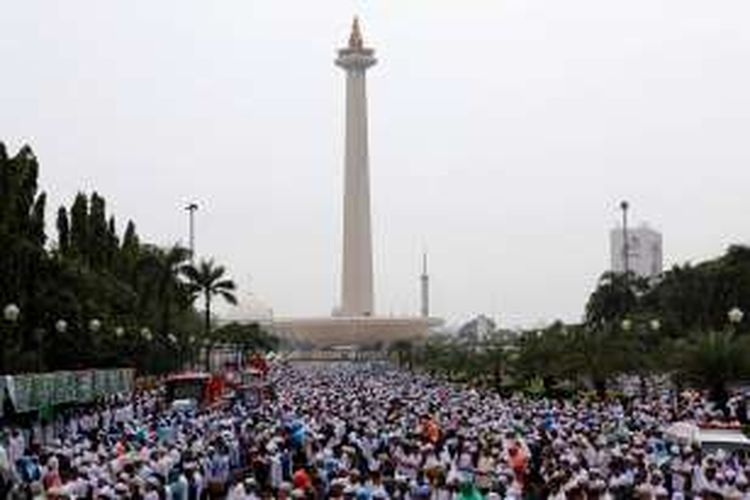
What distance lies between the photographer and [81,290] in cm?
4534

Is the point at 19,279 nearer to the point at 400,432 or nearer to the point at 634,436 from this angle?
the point at 400,432

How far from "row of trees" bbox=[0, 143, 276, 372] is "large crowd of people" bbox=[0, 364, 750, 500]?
12.9 ft

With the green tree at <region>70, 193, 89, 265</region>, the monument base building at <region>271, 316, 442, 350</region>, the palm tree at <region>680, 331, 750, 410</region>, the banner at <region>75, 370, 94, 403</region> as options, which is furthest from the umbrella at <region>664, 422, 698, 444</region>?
the monument base building at <region>271, 316, 442, 350</region>

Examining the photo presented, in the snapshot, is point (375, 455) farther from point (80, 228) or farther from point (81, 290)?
point (80, 228)

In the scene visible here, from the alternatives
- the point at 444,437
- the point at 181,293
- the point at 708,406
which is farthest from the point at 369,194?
the point at 444,437

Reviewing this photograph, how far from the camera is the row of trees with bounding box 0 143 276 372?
38812 mm

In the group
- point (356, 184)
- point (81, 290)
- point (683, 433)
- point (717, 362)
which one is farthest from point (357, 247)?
point (683, 433)

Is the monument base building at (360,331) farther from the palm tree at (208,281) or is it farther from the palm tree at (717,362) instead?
the palm tree at (717,362)

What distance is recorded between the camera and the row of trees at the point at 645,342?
40.3 meters

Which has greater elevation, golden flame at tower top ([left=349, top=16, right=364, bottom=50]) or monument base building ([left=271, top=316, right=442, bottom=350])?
golden flame at tower top ([left=349, top=16, right=364, bottom=50])

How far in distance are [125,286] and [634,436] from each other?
1266 inches

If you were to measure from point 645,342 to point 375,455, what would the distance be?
36.6 metres

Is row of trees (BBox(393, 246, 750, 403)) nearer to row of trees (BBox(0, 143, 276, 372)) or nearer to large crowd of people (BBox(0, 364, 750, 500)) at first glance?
large crowd of people (BBox(0, 364, 750, 500))

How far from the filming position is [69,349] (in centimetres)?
4519
